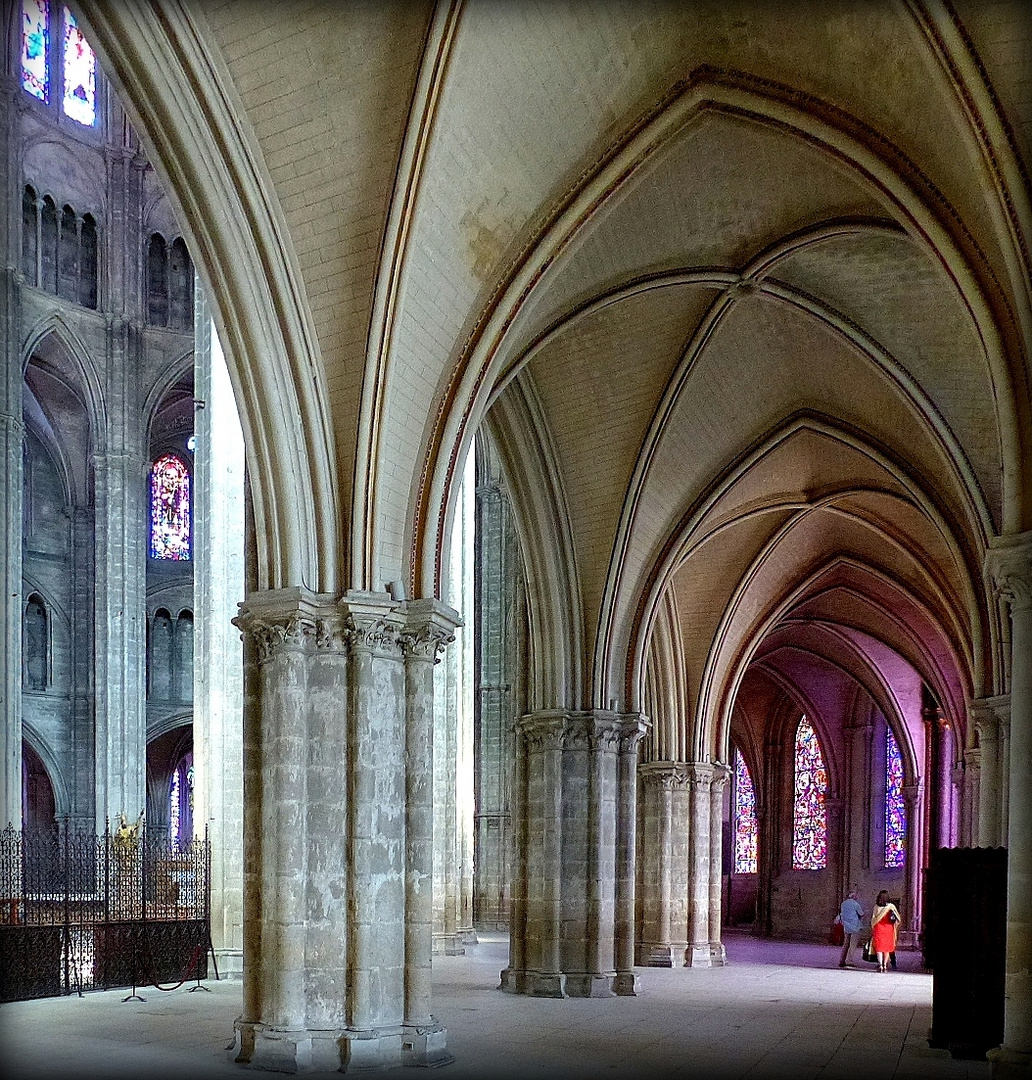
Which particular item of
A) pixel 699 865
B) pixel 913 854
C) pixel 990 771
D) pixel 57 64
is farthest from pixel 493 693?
pixel 57 64

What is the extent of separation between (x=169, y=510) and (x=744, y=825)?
1792cm

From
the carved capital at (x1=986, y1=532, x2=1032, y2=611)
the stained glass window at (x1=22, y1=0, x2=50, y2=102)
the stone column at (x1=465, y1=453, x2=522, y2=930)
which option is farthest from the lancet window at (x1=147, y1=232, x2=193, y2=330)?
the carved capital at (x1=986, y1=532, x2=1032, y2=611)

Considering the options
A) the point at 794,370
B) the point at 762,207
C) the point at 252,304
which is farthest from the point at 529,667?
the point at 252,304

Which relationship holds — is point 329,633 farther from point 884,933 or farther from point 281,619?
point 884,933

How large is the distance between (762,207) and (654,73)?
2.97m

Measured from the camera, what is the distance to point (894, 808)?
123 ft

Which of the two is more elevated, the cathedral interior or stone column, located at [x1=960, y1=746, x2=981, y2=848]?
the cathedral interior

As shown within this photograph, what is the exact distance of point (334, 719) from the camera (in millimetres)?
12727

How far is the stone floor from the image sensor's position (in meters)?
11.9

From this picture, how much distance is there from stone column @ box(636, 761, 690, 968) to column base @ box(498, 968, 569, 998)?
6208 millimetres

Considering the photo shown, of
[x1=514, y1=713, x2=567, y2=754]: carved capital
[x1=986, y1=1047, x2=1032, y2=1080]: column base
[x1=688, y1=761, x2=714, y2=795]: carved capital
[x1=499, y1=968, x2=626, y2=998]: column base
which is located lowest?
[x1=499, y1=968, x2=626, y2=998]: column base

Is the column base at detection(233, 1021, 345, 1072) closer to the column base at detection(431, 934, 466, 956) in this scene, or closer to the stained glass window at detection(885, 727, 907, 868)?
the column base at detection(431, 934, 466, 956)

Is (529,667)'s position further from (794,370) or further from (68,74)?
(68,74)

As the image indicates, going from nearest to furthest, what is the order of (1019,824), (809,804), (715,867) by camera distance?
A: 1. (1019,824)
2. (715,867)
3. (809,804)
